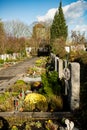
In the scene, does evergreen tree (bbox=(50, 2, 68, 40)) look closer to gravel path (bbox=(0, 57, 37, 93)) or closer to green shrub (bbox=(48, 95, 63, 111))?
gravel path (bbox=(0, 57, 37, 93))

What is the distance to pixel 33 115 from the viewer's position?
29.0ft

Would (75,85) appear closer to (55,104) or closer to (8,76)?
(55,104)

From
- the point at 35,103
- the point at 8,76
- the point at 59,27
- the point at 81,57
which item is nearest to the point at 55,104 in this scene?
the point at 35,103

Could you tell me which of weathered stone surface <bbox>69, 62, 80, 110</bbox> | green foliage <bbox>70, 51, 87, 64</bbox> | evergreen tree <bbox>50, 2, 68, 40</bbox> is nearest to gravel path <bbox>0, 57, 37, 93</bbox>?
green foliage <bbox>70, 51, 87, 64</bbox>

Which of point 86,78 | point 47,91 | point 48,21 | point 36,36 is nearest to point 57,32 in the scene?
point 36,36

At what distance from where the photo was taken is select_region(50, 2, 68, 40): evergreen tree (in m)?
58.1

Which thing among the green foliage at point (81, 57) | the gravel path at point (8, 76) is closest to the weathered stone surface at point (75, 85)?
the gravel path at point (8, 76)

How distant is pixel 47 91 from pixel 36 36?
61.6 meters

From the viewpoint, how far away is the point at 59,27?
58.8 m

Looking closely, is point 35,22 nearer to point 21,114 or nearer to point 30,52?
point 30,52

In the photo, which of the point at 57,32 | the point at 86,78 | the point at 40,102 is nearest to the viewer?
the point at 40,102

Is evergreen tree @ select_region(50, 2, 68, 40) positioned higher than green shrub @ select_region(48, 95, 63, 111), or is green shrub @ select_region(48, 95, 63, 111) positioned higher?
evergreen tree @ select_region(50, 2, 68, 40)

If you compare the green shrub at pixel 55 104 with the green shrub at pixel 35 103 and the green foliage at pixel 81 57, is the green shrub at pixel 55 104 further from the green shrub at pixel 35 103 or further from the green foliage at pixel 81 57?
the green foliage at pixel 81 57

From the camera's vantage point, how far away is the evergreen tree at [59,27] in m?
58.1
